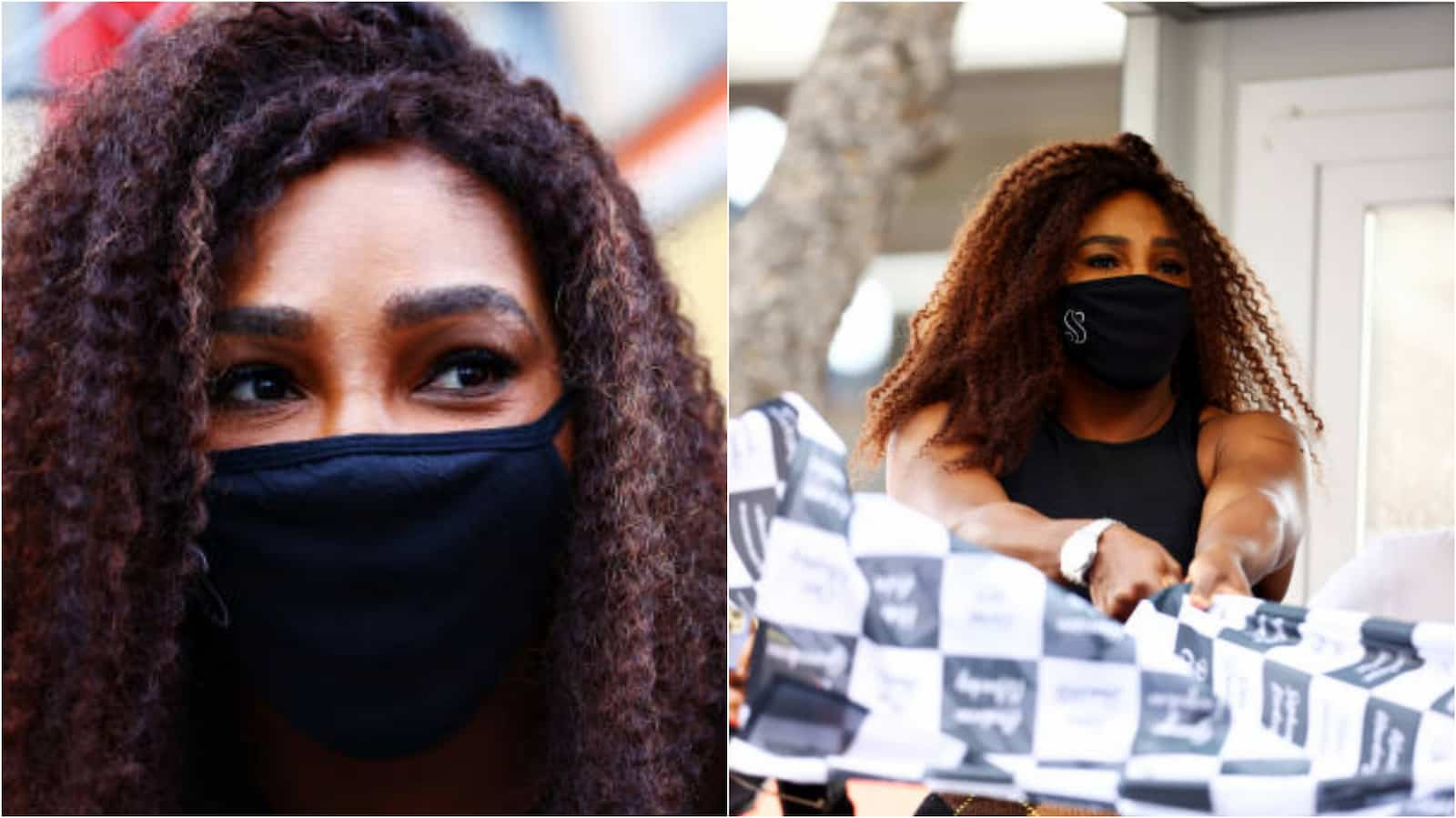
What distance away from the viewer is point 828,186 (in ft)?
8.48

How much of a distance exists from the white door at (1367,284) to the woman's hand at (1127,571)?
8.2 inches

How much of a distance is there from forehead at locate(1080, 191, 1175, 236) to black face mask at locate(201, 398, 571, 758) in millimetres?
707

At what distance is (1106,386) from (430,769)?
977 millimetres

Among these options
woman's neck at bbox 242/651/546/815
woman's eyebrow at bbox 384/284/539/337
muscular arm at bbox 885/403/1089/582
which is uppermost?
woman's eyebrow at bbox 384/284/539/337

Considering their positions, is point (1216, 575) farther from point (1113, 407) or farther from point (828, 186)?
point (828, 186)

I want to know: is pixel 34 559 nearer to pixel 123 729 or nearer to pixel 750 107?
pixel 123 729

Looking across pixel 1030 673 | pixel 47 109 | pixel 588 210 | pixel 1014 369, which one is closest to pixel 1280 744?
pixel 1030 673

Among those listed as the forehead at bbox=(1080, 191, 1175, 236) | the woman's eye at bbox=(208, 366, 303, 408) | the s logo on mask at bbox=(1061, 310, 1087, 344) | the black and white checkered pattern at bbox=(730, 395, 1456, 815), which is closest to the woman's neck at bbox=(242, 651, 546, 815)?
the black and white checkered pattern at bbox=(730, 395, 1456, 815)

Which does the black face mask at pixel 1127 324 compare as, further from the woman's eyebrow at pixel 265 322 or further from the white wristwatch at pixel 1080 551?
the woman's eyebrow at pixel 265 322

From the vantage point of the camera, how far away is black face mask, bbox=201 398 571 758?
7.39ft

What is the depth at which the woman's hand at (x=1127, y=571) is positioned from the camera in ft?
7.49

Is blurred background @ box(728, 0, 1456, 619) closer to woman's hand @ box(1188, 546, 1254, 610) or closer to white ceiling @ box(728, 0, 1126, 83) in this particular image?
white ceiling @ box(728, 0, 1126, 83)

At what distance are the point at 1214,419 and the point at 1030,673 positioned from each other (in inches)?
15.8

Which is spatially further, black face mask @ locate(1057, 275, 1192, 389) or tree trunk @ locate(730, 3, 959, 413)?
tree trunk @ locate(730, 3, 959, 413)
